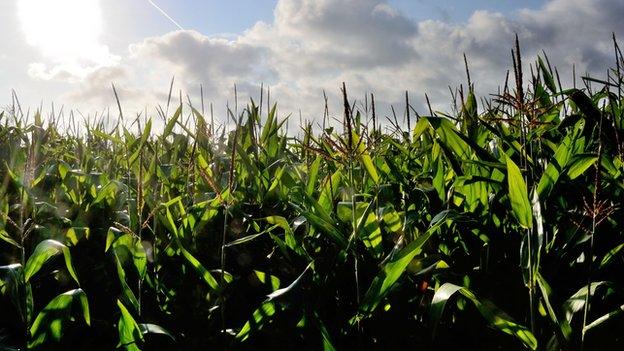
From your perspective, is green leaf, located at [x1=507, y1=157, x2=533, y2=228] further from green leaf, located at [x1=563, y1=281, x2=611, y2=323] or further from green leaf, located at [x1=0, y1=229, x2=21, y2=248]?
green leaf, located at [x1=0, y1=229, x2=21, y2=248]

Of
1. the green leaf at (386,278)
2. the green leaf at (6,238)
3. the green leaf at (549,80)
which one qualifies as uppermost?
the green leaf at (549,80)

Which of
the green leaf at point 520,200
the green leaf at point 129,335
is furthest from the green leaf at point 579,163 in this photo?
the green leaf at point 129,335

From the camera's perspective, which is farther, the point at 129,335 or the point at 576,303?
the point at 129,335

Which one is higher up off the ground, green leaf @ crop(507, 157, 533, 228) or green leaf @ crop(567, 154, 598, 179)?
green leaf @ crop(567, 154, 598, 179)

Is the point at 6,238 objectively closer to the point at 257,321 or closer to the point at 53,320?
the point at 53,320

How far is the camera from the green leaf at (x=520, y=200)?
3.71ft

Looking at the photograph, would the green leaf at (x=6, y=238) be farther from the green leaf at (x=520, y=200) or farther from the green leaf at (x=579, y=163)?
the green leaf at (x=579, y=163)

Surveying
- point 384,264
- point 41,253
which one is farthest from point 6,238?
point 384,264

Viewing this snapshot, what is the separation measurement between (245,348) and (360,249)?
1.37ft

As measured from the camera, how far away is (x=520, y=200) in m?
1.14

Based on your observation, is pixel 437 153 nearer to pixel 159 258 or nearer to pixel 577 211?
pixel 577 211

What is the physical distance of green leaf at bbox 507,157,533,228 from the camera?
113 centimetres

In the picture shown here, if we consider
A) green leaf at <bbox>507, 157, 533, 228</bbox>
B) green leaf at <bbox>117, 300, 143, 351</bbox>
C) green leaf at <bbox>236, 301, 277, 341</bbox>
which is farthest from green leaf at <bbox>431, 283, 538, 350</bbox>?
green leaf at <bbox>117, 300, 143, 351</bbox>

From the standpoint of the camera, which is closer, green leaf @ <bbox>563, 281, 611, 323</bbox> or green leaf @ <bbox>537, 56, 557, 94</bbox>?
green leaf @ <bbox>563, 281, 611, 323</bbox>
